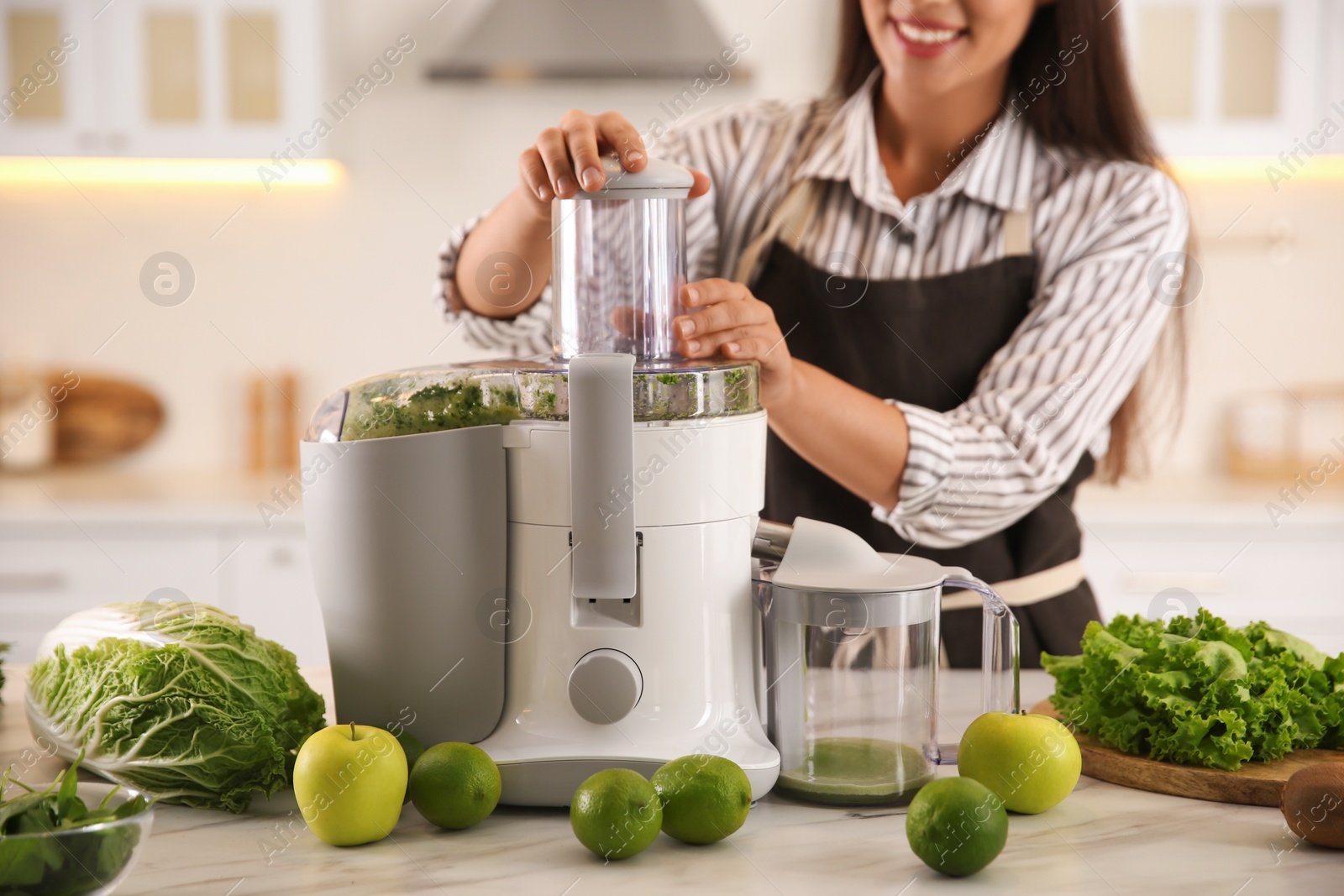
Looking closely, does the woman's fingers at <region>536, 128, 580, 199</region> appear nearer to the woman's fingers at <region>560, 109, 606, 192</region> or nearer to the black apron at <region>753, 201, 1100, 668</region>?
the woman's fingers at <region>560, 109, 606, 192</region>

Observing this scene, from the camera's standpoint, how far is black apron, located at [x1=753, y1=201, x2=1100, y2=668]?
146 centimetres

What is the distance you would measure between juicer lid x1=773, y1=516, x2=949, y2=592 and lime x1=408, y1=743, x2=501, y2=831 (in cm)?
25

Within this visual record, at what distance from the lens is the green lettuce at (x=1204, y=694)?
877 millimetres

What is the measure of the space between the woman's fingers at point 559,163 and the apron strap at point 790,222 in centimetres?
64

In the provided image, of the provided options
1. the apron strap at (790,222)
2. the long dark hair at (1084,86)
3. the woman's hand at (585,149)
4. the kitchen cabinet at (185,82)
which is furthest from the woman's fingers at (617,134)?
the kitchen cabinet at (185,82)

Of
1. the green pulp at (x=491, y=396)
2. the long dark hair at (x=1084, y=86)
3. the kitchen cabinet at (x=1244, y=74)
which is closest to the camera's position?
the green pulp at (x=491, y=396)

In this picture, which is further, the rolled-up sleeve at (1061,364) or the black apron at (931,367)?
the black apron at (931,367)

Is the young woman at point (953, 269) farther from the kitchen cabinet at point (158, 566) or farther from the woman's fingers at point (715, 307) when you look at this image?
the kitchen cabinet at point (158, 566)

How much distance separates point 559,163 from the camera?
0.91 m

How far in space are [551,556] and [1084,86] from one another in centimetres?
101

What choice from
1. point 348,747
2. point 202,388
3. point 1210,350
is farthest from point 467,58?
point 348,747

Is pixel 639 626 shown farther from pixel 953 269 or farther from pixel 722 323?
pixel 953 269

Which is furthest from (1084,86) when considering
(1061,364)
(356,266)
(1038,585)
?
(356,266)

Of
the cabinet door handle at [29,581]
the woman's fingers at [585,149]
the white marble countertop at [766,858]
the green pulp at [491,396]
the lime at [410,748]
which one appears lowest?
the cabinet door handle at [29,581]
